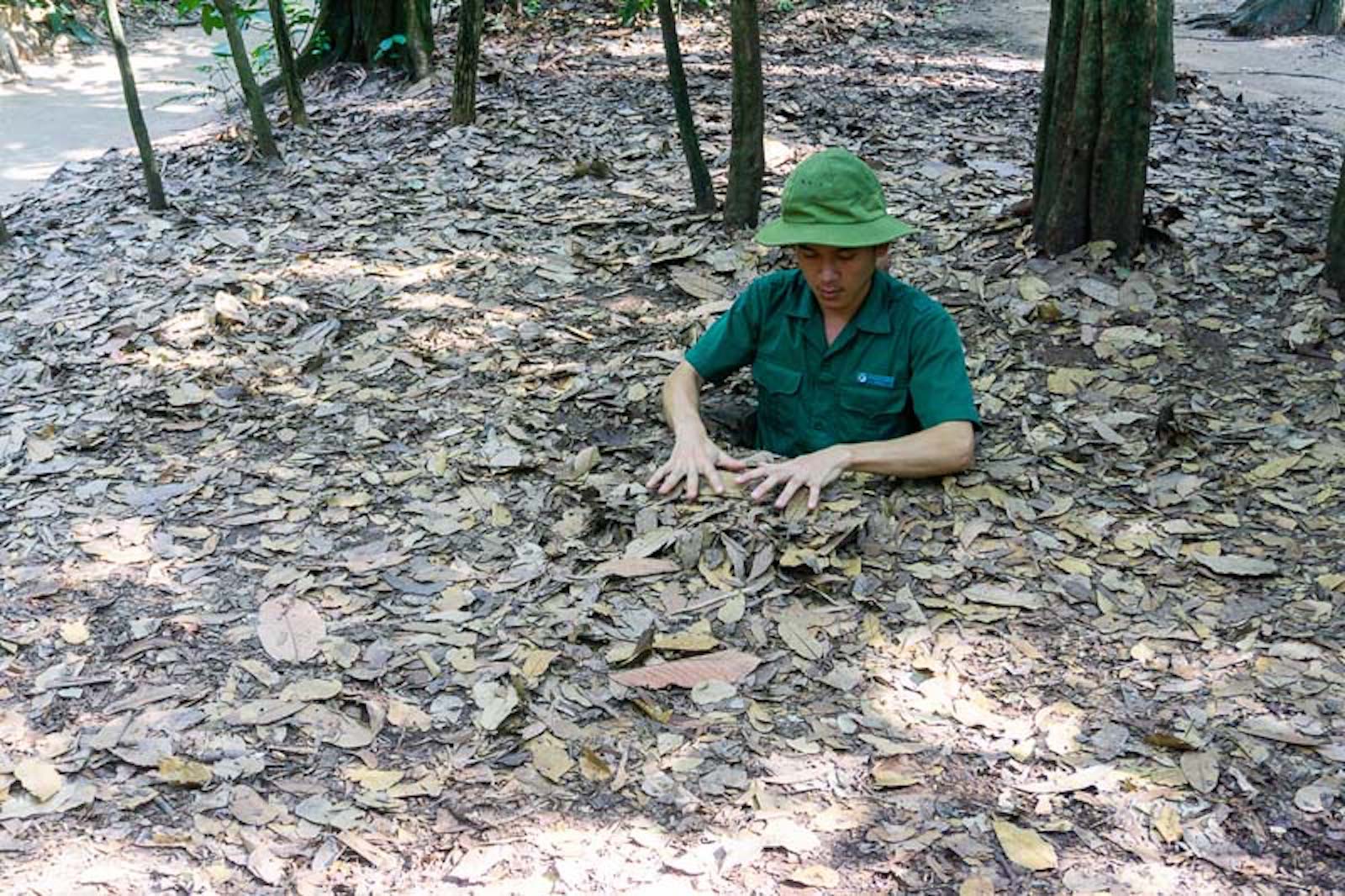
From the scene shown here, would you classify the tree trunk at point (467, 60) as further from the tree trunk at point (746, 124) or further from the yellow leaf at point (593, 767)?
the yellow leaf at point (593, 767)

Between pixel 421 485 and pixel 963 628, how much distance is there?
1.77 metres

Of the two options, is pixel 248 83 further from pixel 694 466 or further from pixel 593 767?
pixel 593 767

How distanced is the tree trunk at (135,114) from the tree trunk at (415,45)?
2.00m

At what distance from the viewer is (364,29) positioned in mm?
8242

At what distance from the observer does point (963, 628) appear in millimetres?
3213

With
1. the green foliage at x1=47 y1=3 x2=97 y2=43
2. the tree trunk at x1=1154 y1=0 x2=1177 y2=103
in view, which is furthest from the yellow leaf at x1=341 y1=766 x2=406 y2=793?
the green foliage at x1=47 y1=3 x2=97 y2=43

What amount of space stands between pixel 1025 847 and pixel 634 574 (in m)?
1.29

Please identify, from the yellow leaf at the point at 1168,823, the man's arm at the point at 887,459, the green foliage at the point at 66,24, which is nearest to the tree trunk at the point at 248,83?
the man's arm at the point at 887,459

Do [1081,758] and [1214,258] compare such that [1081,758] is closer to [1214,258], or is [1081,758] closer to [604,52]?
[1214,258]

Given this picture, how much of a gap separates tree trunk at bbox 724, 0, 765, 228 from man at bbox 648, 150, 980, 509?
65.9 inches

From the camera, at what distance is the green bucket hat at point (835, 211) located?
10.9ft

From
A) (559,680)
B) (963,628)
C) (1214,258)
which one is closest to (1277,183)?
(1214,258)

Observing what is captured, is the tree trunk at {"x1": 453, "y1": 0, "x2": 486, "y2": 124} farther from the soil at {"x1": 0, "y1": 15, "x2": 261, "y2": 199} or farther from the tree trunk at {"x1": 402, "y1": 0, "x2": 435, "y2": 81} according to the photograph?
the soil at {"x1": 0, "y1": 15, "x2": 261, "y2": 199}

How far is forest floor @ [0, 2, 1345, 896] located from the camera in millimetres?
2604
